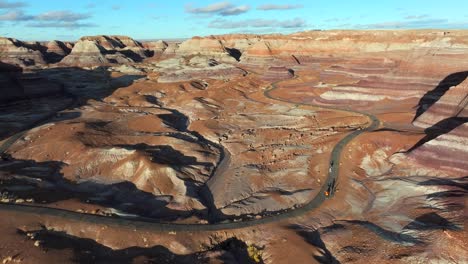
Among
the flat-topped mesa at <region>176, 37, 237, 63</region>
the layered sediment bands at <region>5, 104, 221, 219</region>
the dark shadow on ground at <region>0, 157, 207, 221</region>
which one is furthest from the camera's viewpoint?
the flat-topped mesa at <region>176, 37, 237, 63</region>

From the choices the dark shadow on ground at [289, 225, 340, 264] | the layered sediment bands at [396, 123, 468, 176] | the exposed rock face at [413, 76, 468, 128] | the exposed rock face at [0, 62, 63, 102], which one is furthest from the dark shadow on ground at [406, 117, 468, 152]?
the exposed rock face at [0, 62, 63, 102]

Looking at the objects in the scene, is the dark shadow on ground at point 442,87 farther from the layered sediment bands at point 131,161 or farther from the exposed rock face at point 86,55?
the exposed rock face at point 86,55

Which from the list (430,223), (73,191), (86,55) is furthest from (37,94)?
(86,55)

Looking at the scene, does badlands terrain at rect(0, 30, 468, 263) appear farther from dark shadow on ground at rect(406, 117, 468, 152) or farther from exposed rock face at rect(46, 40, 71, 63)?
exposed rock face at rect(46, 40, 71, 63)

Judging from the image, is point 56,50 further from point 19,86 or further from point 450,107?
point 450,107

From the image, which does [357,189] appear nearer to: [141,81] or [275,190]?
[275,190]

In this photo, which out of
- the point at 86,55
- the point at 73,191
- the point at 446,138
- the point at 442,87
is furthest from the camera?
the point at 86,55

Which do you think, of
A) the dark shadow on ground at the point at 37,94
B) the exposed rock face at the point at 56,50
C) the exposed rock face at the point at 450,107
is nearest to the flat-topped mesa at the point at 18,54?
the exposed rock face at the point at 56,50
